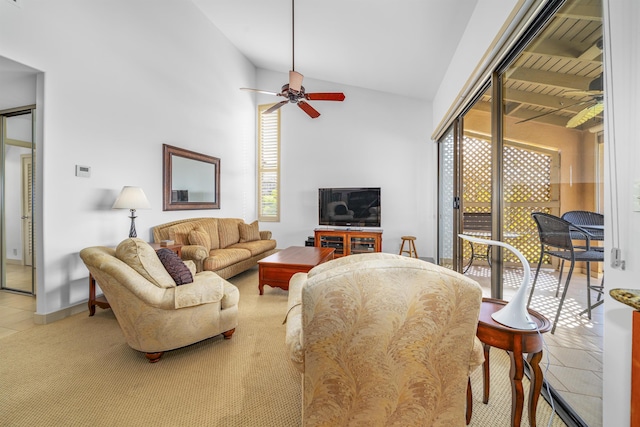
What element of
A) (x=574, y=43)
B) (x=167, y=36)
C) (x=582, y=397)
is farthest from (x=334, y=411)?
(x=167, y=36)

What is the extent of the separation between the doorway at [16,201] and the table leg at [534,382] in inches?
191

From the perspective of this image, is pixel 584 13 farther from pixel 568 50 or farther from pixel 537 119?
pixel 537 119

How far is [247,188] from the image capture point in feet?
20.4

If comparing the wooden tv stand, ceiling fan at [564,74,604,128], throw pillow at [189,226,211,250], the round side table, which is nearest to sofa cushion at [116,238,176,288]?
throw pillow at [189,226,211,250]

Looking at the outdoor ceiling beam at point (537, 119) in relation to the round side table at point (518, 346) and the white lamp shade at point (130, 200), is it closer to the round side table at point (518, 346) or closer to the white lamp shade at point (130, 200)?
the round side table at point (518, 346)

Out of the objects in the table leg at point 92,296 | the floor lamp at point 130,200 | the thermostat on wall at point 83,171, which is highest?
the thermostat on wall at point 83,171

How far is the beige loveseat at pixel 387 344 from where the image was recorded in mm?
977

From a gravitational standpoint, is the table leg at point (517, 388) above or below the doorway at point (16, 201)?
below

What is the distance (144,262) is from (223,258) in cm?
179

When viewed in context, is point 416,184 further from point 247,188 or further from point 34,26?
point 34,26

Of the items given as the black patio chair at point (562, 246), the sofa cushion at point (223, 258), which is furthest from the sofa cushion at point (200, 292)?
the black patio chair at point (562, 246)

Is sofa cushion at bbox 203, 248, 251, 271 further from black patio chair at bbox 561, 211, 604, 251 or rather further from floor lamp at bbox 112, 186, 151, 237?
black patio chair at bbox 561, 211, 604, 251

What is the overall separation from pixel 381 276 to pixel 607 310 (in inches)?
40.3

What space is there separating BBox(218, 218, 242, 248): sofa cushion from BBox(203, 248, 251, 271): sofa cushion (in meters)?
0.49
